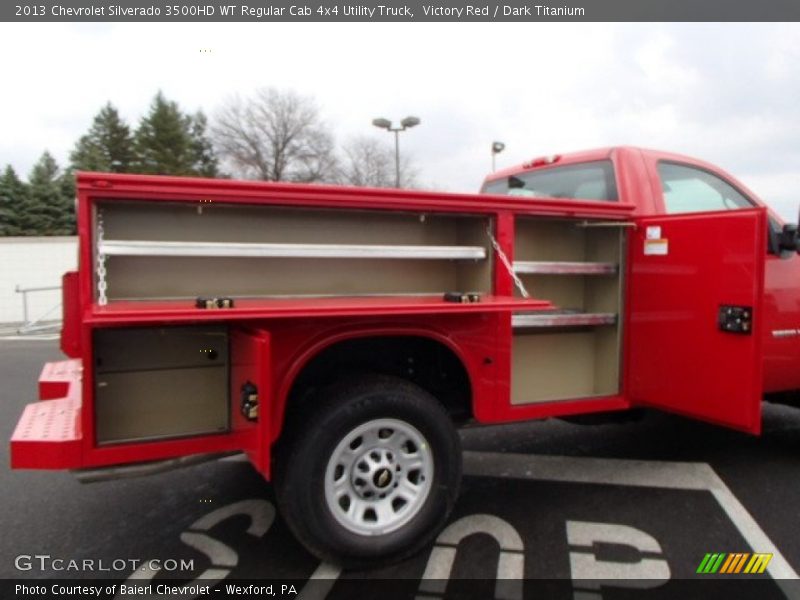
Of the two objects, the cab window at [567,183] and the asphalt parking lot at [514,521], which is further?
the cab window at [567,183]

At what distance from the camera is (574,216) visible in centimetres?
360

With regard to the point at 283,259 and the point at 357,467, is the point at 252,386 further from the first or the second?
the point at 283,259

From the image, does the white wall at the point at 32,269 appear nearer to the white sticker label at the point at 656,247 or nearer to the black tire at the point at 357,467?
the black tire at the point at 357,467

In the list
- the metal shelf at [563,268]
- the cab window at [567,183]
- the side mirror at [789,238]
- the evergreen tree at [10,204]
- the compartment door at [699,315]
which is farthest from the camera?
the evergreen tree at [10,204]

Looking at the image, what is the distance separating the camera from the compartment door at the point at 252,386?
263 centimetres

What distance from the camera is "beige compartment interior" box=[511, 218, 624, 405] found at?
3.82m

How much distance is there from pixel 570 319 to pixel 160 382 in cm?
239

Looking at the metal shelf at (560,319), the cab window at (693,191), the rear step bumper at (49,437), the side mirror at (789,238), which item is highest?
the cab window at (693,191)

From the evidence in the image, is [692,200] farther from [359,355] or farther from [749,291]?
[359,355]

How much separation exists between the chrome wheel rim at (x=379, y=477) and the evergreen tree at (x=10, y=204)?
30.9m

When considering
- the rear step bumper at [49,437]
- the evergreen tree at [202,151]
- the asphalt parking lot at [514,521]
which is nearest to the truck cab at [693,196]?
the asphalt parking lot at [514,521]

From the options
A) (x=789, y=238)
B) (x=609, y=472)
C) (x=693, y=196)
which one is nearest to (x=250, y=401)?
(x=609, y=472)

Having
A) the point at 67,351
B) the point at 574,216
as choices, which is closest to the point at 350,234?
the point at 574,216

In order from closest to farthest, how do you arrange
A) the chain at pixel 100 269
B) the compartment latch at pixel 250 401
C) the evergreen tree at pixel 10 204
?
1. the chain at pixel 100 269
2. the compartment latch at pixel 250 401
3. the evergreen tree at pixel 10 204
